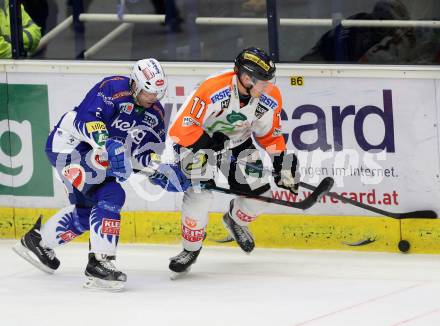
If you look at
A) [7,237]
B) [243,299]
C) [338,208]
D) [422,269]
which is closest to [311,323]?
[243,299]

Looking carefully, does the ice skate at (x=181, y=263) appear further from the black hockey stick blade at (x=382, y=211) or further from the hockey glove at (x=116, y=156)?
the black hockey stick blade at (x=382, y=211)

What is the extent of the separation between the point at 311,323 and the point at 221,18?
2404mm

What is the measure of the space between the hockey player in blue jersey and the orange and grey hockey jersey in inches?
6.5

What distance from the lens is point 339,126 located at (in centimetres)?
670

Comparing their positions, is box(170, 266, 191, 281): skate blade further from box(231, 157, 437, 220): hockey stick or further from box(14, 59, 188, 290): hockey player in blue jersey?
box(231, 157, 437, 220): hockey stick

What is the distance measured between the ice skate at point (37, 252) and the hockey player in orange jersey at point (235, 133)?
27.0 inches

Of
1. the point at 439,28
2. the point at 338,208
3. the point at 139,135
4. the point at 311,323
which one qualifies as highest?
the point at 439,28

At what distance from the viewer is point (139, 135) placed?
6.14m

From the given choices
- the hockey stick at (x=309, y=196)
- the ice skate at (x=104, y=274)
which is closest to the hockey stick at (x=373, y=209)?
the hockey stick at (x=309, y=196)

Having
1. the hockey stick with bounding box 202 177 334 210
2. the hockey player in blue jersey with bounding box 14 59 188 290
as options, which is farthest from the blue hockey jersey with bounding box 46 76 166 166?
the hockey stick with bounding box 202 177 334 210

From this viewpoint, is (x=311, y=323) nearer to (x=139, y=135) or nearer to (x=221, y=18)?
(x=139, y=135)

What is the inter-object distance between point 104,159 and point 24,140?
153 cm

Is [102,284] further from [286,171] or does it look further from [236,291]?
[286,171]

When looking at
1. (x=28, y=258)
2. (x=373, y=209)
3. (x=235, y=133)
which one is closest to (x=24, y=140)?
(x=28, y=258)
